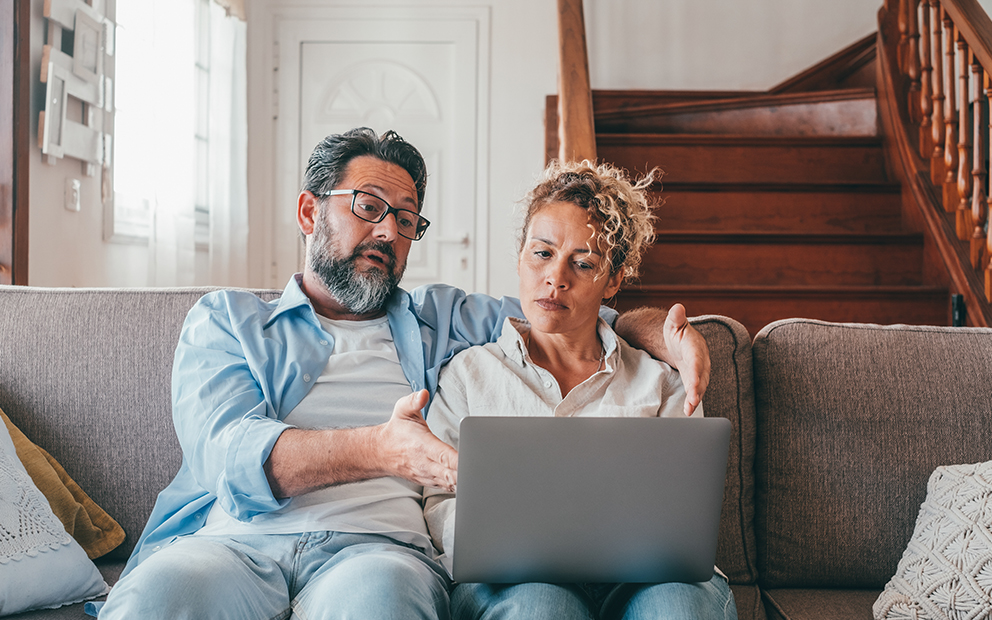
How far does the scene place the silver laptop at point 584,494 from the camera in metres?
0.84

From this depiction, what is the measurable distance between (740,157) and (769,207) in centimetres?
28

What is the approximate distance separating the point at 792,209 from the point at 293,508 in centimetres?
243

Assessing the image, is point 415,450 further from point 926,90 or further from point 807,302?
point 926,90

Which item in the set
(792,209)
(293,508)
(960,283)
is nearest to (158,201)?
(293,508)

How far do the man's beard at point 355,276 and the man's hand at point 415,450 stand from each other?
41 centimetres

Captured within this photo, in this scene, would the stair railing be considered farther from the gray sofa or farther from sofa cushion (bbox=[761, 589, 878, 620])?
sofa cushion (bbox=[761, 589, 878, 620])

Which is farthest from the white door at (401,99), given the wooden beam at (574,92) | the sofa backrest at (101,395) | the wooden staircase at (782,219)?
the sofa backrest at (101,395)

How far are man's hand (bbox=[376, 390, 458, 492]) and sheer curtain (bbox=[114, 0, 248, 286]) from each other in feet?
7.44

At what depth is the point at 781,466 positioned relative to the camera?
4.51 feet

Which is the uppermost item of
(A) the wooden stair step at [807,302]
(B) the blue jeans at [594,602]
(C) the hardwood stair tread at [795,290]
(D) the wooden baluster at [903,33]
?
(D) the wooden baluster at [903,33]

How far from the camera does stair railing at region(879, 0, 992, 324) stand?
93.2 inches

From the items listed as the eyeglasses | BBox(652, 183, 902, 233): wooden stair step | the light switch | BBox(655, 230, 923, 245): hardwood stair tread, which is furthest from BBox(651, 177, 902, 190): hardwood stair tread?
the light switch

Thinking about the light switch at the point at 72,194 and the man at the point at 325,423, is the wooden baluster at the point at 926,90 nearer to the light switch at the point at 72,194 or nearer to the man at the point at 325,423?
the man at the point at 325,423

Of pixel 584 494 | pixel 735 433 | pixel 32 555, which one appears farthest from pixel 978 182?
pixel 32 555
